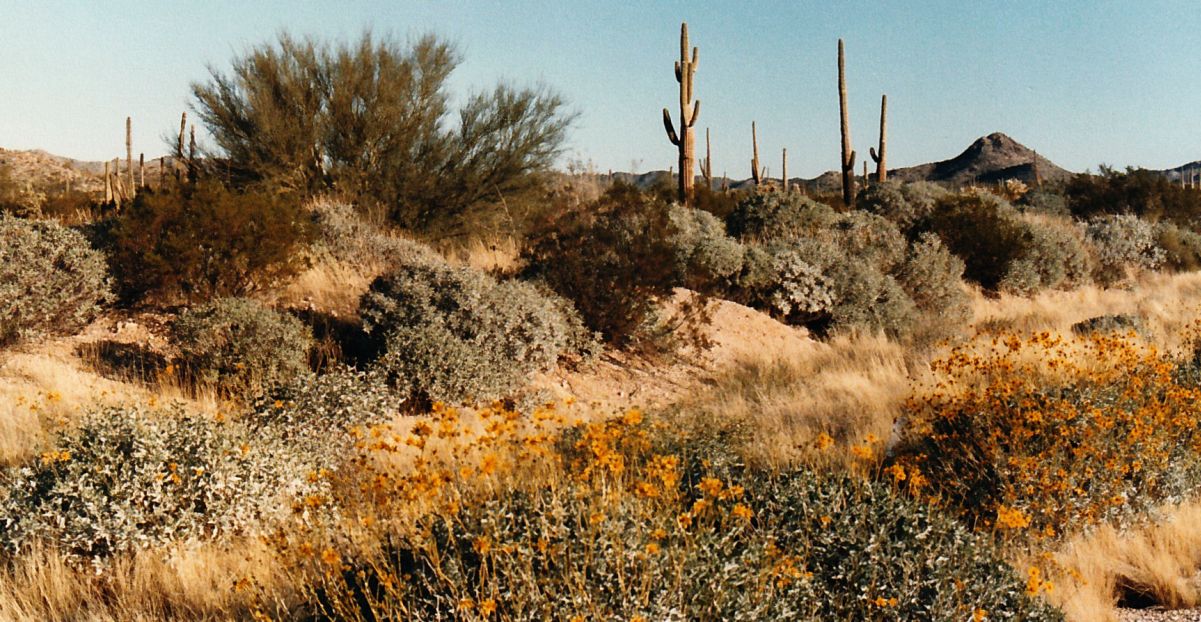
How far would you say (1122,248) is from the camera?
2014 centimetres

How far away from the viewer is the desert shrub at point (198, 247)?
31.4ft

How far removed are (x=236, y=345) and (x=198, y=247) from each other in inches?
75.0

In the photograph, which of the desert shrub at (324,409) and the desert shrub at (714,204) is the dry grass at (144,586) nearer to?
the desert shrub at (324,409)

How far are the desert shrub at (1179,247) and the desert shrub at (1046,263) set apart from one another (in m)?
2.96

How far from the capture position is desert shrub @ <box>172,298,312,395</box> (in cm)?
816

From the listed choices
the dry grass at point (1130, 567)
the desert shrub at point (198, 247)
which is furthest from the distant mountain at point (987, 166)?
the dry grass at point (1130, 567)

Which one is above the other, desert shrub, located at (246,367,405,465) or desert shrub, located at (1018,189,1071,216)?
desert shrub, located at (1018,189,1071,216)

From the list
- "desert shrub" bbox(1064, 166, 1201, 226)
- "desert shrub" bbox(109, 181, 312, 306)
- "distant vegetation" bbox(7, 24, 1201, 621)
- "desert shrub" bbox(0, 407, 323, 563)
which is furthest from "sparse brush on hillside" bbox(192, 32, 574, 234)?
"desert shrub" bbox(1064, 166, 1201, 226)

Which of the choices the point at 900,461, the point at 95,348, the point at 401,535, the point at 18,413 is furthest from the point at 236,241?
the point at 900,461

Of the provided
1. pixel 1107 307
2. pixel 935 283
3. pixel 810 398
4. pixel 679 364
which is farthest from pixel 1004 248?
pixel 810 398

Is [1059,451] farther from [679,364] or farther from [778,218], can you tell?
[778,218]

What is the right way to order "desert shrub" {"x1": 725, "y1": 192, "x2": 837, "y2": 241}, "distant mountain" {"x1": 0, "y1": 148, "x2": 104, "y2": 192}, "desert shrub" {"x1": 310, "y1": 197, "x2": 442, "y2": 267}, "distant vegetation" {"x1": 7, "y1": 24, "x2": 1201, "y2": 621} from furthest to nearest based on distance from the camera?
"distant mountain" {"x1": 0, "y1": 148, "x2": 104, "y2": 192}
"desert shrub" {"x1": 725, "y1": 192, "x2": 837, "y2": 241}
"desert shrub" {"x1": 310, "y1": 197, "x2": 442, "y2": 267}
"distant vegetation" {"x1": 7, "y1": 24, "x2": 1201, "y2": 621}

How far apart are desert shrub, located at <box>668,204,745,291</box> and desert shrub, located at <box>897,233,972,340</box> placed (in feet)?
10.9

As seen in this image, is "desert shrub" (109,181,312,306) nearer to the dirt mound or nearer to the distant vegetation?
the distant vegetation
